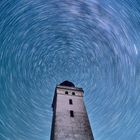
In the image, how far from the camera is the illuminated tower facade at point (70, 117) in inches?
902

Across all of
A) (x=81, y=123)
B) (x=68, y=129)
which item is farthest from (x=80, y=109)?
(x=68, y=129)

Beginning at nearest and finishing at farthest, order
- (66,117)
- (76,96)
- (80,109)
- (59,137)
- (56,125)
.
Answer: (59,137) → (56,125) → (66,117) → (80,109) → (76,96)

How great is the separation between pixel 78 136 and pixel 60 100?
8088 mm

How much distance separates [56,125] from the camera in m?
23.9

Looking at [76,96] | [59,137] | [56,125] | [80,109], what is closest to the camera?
[59,137]

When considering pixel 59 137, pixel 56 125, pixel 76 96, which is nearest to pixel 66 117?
pixel 56 125

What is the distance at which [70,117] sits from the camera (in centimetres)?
2586

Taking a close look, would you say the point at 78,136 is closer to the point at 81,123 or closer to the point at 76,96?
the point at 81,123

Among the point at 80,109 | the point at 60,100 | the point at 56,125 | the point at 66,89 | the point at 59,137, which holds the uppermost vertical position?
the point at 66,89

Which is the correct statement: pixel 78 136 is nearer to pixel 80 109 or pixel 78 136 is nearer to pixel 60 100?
pixel 80 109

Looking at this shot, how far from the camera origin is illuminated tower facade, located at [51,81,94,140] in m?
22.9

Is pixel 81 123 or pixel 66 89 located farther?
pixel 66 89

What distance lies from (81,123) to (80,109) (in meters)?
3.43

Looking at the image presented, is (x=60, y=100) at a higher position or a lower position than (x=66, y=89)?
lower
